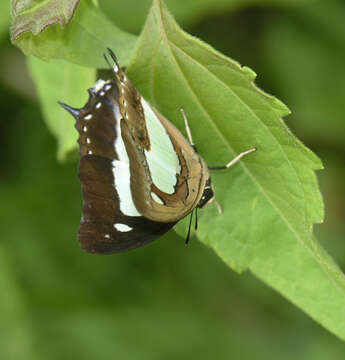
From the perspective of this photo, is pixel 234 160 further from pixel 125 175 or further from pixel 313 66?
pixel 313 66

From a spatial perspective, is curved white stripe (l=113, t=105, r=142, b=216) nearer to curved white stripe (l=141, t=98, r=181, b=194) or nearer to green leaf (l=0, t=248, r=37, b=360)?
curved white stripe (l=141, t=98, r=181, b=194)

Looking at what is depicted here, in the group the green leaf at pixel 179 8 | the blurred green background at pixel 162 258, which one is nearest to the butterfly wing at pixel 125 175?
the green leaf at pixel 179 8

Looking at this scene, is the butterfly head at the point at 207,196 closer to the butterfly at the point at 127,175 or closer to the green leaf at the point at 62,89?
the butterfly at the point at 127,175

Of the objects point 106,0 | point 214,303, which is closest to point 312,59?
point 106,0

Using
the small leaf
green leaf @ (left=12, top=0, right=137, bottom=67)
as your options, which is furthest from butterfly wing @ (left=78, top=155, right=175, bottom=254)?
the small leaf

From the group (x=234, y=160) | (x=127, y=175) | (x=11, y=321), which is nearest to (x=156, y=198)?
(x=127, y=175)

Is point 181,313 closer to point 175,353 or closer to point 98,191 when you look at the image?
point 175,353
